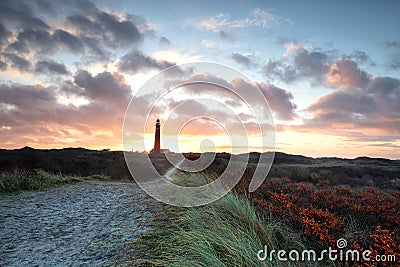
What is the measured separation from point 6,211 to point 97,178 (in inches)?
297

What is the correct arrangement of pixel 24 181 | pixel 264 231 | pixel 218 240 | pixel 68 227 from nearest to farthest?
pixel 218 240 < pixel 264 231 < pixel 68 227 < pixel 24 181

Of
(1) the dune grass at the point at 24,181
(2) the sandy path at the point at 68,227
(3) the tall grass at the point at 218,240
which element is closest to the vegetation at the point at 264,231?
(3) the tall grass at the point at 218,240

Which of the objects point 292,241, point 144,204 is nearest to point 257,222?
point 292,241

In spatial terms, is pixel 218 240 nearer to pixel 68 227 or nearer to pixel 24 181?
pixel 68 227

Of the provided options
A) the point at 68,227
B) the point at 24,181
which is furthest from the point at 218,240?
the point at 24,181

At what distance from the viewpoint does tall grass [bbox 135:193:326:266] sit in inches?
127

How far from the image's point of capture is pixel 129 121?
8.10 meters

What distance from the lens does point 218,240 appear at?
12.5ft

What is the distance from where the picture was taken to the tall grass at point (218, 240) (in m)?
3.22

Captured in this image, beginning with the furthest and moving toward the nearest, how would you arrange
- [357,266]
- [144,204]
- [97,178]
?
[97,178] < [144,204] < [357,266]

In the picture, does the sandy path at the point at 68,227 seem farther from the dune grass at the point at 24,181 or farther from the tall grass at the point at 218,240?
the dune grass at the point at 24,181

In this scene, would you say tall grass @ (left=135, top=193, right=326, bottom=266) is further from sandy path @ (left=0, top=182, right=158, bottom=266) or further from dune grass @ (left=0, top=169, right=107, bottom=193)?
dune grass @ (left=0, top=169, right=107, bottom=193)

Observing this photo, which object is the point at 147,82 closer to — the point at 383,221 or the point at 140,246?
the point at 140,246

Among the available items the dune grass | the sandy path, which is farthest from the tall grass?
the dune grass
